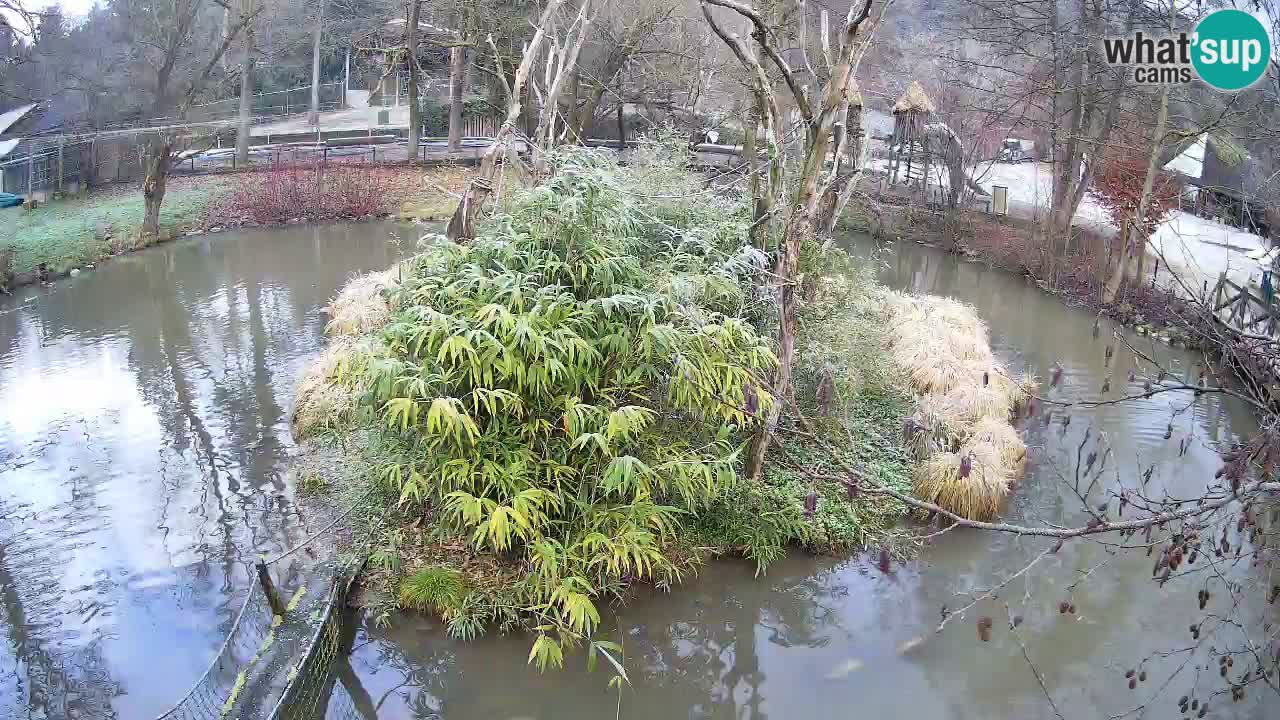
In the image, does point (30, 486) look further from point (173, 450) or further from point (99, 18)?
point (99, 18)

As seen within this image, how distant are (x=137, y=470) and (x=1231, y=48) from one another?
372 inches

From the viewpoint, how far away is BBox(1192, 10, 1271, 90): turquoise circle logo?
22.9 ft

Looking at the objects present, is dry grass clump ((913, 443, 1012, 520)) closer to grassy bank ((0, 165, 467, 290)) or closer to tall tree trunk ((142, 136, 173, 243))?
grassy bank ((0, 165, 467, 290))

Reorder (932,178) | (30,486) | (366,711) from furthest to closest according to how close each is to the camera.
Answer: (932,178), (30,486), (366,711)

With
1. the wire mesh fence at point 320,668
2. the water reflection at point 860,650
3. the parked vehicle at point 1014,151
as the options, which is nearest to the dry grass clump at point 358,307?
the wire mesh fence at point 320,668

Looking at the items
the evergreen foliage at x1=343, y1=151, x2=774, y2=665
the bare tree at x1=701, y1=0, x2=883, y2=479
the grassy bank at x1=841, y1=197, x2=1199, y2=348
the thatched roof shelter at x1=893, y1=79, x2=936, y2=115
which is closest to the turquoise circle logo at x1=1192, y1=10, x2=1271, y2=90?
the bare tree at x1=701, y1=0, x2=883, y2=479

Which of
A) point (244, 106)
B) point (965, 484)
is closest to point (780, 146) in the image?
point (965, 484)

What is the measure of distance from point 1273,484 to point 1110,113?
11240 millimetres

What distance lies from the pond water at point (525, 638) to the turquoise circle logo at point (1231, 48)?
2.80 meters

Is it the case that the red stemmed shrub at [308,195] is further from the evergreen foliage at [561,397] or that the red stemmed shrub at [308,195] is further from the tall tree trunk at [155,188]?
the evergreen foliage at [561,397]

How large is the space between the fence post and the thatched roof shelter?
1407 centimetres

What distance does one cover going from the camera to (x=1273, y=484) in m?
3.21

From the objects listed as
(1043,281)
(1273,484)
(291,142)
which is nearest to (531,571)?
(1273,484)

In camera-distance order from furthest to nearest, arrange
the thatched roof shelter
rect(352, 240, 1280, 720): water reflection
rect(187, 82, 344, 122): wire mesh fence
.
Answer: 1. rect(187, 82, 344, 122): wire mesh fence
2. the thatched roof shelter
3. rect(352, 240, 1280, 720): water reflection
